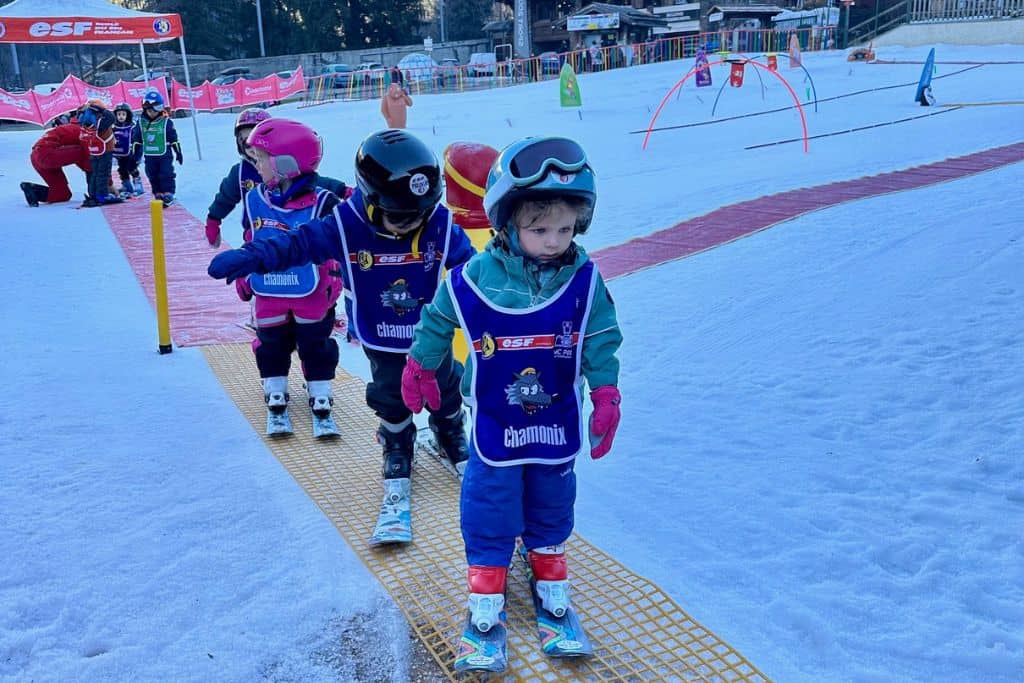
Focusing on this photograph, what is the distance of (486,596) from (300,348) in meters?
2.36

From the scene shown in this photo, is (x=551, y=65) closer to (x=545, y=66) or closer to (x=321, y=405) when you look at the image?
(x=545, y=66)

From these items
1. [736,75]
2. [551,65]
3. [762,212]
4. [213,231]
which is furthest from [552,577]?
[551,65]

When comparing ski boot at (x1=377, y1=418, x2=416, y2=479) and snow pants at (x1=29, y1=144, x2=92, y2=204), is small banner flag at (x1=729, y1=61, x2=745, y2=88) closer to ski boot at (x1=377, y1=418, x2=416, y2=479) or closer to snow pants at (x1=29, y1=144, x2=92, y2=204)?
snow pants at (x1=29, y1=144, x2=92, y2=204)

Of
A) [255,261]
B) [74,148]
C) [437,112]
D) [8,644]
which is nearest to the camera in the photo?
[8,644]

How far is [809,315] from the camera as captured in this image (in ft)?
19.7

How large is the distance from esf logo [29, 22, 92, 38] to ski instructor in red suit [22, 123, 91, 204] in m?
4.92

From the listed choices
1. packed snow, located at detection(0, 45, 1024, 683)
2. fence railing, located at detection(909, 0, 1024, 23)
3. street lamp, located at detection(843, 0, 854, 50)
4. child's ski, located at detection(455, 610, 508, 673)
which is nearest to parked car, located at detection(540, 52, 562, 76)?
street lamp, located at detection(843, 0, 854, 50)

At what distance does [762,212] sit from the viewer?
9.41m

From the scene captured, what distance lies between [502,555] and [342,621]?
633 millimetres

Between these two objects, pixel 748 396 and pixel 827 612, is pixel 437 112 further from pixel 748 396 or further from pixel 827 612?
pixel 827 612

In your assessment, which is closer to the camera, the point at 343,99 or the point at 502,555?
the point at 502,555

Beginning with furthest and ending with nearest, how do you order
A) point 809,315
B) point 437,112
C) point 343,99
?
point 343,99 → point 437,112 → point 809,315

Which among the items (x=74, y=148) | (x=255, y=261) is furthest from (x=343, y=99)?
(x=255, y=261)

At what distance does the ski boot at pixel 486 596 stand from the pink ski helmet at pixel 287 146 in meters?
2.41
